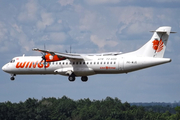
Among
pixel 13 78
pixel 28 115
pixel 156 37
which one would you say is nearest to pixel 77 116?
pixel 28 115

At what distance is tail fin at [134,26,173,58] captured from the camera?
199 feet

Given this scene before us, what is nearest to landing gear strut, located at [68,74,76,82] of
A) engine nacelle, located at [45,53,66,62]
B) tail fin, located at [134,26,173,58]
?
engine nacelle, located at [45,53,66,62]

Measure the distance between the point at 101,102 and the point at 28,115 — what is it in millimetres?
25289

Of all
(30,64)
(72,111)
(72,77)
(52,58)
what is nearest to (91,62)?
(72,77)

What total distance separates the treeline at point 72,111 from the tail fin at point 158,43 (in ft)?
196

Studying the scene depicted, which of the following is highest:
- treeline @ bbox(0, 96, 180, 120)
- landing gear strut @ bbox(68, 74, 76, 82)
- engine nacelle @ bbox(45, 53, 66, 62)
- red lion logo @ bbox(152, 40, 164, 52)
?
red lion logo @ bbox(152, 40, 164, 52)

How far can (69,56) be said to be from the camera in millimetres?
64625

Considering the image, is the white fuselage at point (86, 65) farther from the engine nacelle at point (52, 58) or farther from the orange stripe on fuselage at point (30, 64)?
the engine nacelle at point (52, 58)

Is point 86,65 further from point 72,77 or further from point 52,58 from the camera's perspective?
point 52,58

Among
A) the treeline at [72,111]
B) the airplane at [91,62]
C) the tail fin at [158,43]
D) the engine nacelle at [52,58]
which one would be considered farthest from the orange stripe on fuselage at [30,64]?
the treeline at [72,111]

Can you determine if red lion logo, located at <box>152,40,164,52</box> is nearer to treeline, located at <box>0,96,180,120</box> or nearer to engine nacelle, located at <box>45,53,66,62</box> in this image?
engine nacelle, located at <box>45,53,66,62</box>

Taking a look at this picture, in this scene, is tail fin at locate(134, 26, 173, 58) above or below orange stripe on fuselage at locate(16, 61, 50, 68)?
above

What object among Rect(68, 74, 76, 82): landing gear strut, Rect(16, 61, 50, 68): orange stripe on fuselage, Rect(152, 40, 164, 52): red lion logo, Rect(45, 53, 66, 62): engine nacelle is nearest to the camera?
Rect(152, 40, 164, 52): red lion logo

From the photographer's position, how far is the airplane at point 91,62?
60750 mm
